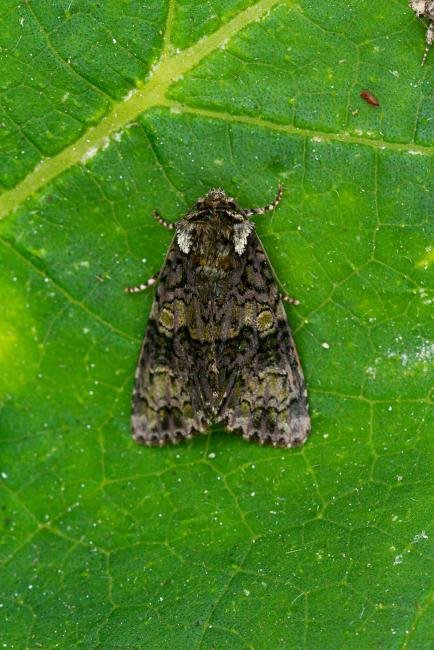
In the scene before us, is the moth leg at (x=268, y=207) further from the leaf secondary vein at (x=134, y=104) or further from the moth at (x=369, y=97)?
the leaf secondary vein at (x=134, y=104)

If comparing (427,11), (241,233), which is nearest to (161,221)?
(241,233)

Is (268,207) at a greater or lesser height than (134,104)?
lesser

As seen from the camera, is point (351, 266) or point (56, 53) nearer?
point (56, 53)

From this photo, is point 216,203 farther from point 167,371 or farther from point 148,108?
point 167,371

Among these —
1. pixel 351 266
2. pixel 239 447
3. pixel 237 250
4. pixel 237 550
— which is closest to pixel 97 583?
pixel 237 550

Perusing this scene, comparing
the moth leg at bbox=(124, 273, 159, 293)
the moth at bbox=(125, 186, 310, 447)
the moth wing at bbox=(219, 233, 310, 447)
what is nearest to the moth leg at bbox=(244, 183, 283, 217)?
the moth at bbox=(125, 186, 310, 447)

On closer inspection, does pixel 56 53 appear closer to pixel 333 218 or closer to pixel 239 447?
pixel 333 218
